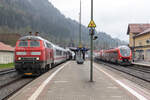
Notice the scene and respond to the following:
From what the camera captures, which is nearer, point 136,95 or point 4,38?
point 136,95

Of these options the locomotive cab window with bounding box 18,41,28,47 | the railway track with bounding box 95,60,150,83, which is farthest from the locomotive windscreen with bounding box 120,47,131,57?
the locomotive cab window with bounding box 18,41,28,47

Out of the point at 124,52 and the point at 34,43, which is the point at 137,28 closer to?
the point at 124,52

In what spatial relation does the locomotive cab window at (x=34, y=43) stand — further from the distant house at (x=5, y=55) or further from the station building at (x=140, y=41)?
the station building at (x=140, y=41)

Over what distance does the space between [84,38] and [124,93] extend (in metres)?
153

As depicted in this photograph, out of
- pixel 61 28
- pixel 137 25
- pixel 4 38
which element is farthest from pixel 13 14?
pixel 137 25


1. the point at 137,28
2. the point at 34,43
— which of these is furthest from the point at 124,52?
the point at 137,28

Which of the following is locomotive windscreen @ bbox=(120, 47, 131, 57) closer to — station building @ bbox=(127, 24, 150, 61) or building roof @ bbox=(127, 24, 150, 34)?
station building @ bbox=(127, 24, 150, 61)

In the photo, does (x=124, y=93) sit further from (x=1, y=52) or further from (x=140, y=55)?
(x=140, y=55)

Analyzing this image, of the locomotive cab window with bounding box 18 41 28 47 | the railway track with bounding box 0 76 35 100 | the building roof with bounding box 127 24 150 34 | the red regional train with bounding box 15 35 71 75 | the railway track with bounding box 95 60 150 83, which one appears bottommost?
the railway track with bounding box 95 60 150 83

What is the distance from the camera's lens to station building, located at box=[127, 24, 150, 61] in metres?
43.2

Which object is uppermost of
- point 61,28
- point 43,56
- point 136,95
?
point 61,28

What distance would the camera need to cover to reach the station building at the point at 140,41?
142 feet

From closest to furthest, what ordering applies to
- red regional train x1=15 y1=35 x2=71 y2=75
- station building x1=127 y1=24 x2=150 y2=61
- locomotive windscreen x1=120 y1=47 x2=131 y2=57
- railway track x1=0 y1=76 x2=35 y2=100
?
railway track x1=0 y1=76 x2=35 y2=100
red regional train x1=15 y1=35 x2=71 y2=75
locomotive windscreen x1=120 y1=47 x2=131 y2=57
station building x1=127 y1=24 x2=150 y2=61

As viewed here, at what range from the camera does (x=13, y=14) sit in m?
124
